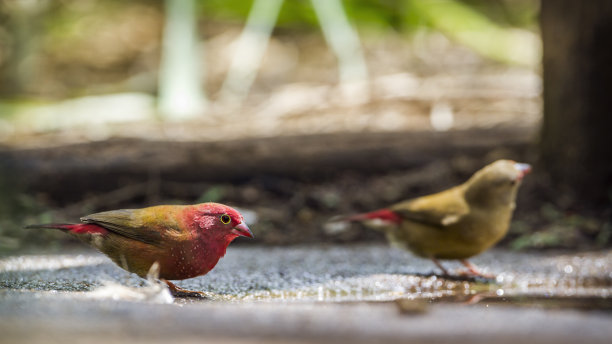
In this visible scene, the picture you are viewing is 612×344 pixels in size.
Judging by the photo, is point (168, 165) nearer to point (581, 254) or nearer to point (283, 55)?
point (581, 254)

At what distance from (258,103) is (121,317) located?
22.5ft

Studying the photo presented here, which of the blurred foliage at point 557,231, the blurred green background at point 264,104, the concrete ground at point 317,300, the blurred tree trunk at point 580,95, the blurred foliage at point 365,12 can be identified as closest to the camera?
the concrete ground at point 317,300

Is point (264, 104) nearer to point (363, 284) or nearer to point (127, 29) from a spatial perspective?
point (127, 29)

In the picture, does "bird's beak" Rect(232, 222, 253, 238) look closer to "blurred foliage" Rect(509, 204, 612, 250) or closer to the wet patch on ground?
the wet patch on ground

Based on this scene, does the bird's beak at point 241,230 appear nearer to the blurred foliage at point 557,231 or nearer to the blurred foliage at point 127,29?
the blurred foliage at point 557,231

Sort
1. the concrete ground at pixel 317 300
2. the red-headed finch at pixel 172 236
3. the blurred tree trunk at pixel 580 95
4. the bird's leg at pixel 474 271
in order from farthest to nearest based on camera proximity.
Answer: the blurred tree trunk at pixel 580 95
the bird's leg at pixel 474 271
the red-headed finch at pixel 172 236
the concrete ground at pixel 317 300

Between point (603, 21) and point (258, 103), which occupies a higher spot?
point (258, 103)

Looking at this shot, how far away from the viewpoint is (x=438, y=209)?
150 inches

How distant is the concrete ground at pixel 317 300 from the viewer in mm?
1774

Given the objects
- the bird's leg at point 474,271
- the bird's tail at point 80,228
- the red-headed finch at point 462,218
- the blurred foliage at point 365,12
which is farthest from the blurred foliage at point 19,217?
the blurred foliage at point 365,12

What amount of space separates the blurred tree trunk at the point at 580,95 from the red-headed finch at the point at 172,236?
107 inches

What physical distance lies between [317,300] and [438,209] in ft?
3.65

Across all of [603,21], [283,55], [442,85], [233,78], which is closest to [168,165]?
[603,21]

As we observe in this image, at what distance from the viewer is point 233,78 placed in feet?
32.1
